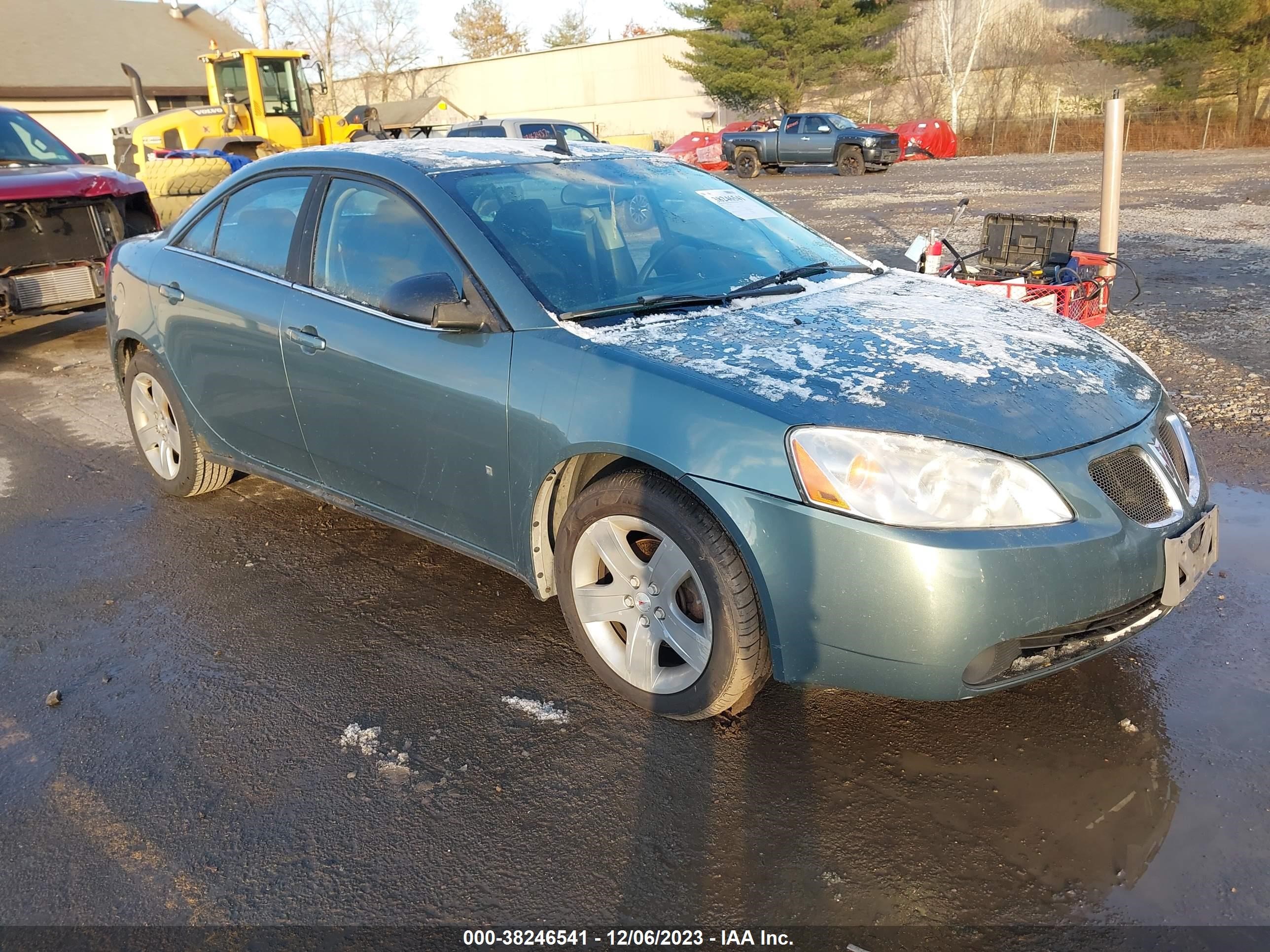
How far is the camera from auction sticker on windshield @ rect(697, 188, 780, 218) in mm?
4246

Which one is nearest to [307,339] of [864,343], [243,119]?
[864,343]

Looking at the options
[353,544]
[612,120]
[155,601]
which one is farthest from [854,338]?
[612,120]

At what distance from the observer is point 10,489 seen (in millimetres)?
5551

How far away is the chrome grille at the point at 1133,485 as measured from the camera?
8.96 feet

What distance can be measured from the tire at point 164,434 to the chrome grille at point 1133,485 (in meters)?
3.72

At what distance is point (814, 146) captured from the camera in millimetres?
27750

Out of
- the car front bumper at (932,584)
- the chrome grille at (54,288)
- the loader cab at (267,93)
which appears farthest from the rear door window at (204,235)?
the loader cab at (267,93)

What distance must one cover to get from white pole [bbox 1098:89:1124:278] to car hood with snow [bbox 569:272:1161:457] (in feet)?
14.3

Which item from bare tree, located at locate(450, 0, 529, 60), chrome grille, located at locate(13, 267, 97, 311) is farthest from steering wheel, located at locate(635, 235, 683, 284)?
bare tree, located at locate(450, 0, 529, 60)

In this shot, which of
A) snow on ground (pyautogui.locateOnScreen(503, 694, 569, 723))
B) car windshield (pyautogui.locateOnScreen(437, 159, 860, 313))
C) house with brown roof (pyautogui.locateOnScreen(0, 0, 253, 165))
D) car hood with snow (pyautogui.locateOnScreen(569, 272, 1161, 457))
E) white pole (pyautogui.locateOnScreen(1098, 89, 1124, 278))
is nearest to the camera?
car hood with snow (pyautogui.locateOnScreen(569, 272, 1161, 457))

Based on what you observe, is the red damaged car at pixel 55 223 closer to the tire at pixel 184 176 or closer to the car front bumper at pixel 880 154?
the tire at pixel 184 176

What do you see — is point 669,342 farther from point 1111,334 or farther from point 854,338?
point 1111,334

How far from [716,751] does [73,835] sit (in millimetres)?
1774

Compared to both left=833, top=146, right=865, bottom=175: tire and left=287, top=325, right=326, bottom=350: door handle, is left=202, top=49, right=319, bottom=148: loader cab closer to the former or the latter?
left=833, top=146, right=865, bottom=175: tire
